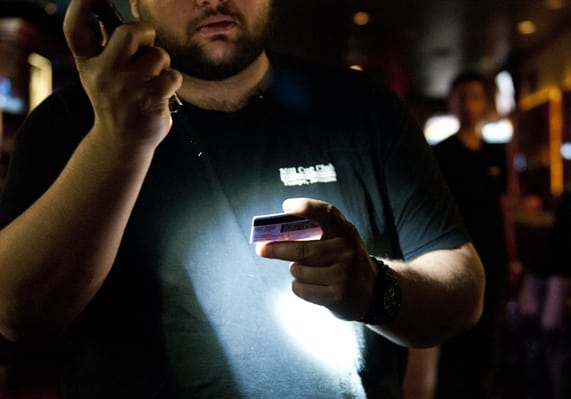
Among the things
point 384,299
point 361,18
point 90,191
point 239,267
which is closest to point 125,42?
point 90,191

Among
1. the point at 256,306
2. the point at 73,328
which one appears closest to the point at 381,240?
the point at 256,306

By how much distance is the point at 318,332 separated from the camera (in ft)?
3.80

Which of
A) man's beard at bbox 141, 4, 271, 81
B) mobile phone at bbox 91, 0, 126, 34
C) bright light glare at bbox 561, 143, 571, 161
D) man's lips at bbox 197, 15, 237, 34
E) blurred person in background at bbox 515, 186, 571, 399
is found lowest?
bright light glare at bbox 561, 143, 571, 161

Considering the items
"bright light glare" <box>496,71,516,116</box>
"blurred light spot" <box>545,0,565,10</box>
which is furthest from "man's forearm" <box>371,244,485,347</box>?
"bright light glare" <box>496,71,516,116</box>

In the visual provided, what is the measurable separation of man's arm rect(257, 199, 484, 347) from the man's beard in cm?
42

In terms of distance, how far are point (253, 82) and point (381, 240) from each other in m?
0.45

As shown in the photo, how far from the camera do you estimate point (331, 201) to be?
1.22 m

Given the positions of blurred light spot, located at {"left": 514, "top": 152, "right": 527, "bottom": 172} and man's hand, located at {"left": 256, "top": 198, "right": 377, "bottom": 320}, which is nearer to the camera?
man's hand, located at {"left": 256, "top": 198, "right": 377, "bottom": 320}

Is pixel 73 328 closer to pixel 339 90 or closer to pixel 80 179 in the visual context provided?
pixel 80 179

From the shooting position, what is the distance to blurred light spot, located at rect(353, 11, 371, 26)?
7.26 metres

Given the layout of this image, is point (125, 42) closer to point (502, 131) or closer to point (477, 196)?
point (477, 196)

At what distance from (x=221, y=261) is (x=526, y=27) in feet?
28.5

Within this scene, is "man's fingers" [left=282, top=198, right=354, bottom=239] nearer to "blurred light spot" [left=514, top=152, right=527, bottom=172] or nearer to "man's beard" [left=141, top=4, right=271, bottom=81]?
"man's beard" [left=141, top=4, right=271, bottom=81]

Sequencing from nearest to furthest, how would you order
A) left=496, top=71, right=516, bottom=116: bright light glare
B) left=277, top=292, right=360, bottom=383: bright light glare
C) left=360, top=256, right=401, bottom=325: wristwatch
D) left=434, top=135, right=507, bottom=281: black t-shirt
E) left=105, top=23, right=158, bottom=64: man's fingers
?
left=105, top=23, right=158, bottom=64: man's fingers < left=360, top=256, right=401, bottom=325: wristwatch < left=277, top=292, right=360, bottom=383: bright light glare < left=434, top=135, right=507, bottom=281: black t-shirt < left=496, top=71, right=516, bottom=116: bright light glare
